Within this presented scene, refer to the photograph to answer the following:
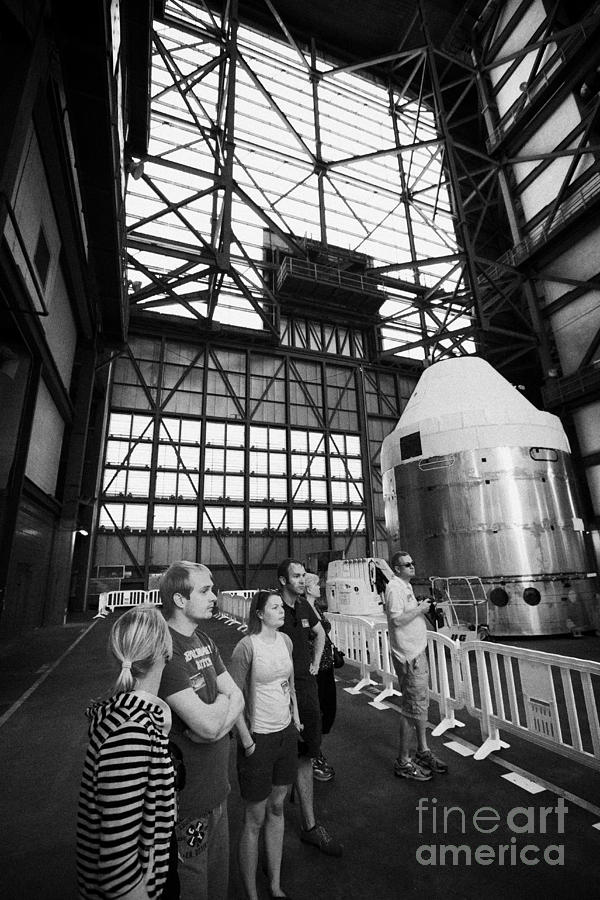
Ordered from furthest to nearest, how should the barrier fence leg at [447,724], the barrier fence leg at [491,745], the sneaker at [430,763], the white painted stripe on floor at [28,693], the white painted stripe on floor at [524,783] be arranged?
the white painted stripe on floor at [28,693] → the barrier fence leg at [447,724] → the barrier fence leg at [491,745] → the sneaker at [430,763] → the white painted stripe on floor at [524,783]

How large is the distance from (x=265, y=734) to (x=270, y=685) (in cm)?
28

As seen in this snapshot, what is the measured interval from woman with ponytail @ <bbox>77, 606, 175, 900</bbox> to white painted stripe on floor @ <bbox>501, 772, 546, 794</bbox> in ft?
12.2

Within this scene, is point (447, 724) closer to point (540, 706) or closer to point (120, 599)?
point (540, 706)

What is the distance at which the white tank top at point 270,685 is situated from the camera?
2863mm

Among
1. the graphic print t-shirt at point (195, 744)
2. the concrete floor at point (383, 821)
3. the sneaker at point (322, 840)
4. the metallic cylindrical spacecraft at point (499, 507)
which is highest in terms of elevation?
the metallic cylindrical spacecraft at point (499, 507)

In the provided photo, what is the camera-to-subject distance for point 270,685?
2947 mm

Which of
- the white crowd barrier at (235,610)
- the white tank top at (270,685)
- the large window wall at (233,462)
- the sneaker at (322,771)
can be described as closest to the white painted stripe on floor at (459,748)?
the sneaker at (322,771)

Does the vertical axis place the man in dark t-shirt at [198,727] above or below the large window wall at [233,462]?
below

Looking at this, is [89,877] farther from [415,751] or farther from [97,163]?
[97,163]

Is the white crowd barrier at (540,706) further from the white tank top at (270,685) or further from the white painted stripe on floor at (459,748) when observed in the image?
the white tank top at (270,685)

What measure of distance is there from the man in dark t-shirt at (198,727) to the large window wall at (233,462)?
21789mm

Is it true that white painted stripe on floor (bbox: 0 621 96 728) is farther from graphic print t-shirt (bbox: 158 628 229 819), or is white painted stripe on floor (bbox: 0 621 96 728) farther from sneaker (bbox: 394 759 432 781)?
graphic print t-shirt (bbox: 158 628 229 819)

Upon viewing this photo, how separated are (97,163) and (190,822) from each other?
1430 cm

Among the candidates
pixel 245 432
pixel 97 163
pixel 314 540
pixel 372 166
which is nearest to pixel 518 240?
pixel 372 166
